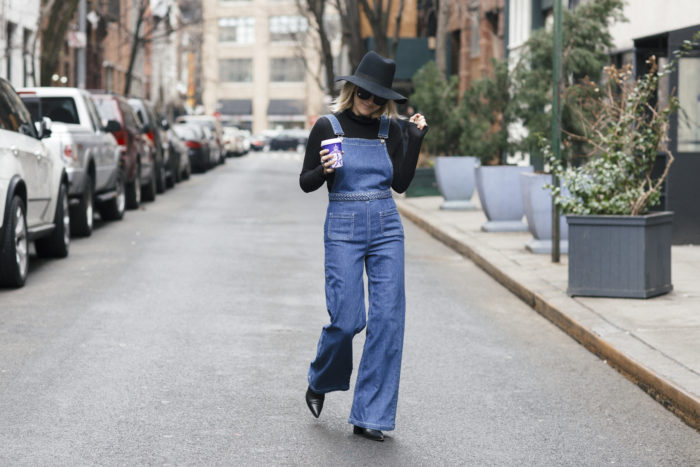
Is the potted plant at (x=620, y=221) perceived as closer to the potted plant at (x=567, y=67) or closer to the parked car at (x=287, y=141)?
the potted plant at (x=567, y=67)

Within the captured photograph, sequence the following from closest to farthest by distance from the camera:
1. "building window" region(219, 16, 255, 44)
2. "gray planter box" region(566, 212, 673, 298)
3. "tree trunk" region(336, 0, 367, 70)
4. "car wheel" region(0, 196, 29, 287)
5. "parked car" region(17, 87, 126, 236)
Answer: "gray planter box" region(566, 212, 673, 298), "car wheel" region(0, 196, 29, 287), "parked car" region(17, 87, 126, 236), "tree trunk" region(336, 0, 367, 70), "building window" region(219, 16, 255, 44)

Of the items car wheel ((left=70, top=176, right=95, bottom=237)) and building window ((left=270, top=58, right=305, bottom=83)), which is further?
building window ((left=270, top=58, right=305, bottom=83))

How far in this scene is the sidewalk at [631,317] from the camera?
665cm

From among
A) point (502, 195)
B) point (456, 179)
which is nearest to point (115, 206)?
point (456, 179)

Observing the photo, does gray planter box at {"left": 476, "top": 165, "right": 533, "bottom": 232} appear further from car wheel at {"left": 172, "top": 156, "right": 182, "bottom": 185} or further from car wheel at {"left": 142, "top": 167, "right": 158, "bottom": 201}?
car wheel at {"left": 172, "top": 156, "right": 182, "bottom": 185}

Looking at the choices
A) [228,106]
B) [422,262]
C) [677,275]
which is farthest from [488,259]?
[228,106]

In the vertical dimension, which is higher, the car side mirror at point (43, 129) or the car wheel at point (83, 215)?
the car side mirror at point (43, 129)

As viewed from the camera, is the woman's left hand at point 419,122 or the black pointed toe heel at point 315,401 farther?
the black pointed toe heel at point 315,401

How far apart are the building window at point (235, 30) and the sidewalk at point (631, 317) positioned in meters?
103

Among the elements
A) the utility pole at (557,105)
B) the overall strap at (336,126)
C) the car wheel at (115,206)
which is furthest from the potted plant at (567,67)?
the overall strap at (336,126)

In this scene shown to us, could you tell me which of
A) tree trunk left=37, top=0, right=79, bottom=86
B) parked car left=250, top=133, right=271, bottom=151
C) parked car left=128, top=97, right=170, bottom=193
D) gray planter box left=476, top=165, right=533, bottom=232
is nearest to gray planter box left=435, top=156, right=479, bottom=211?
gray planter box left=476, top=165, right=533, bottom=232

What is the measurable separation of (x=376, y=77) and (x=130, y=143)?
14810mm

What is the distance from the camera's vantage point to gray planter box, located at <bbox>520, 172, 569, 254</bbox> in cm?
1291

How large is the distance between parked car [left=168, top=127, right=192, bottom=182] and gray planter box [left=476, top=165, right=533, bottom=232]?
42.5 ft
